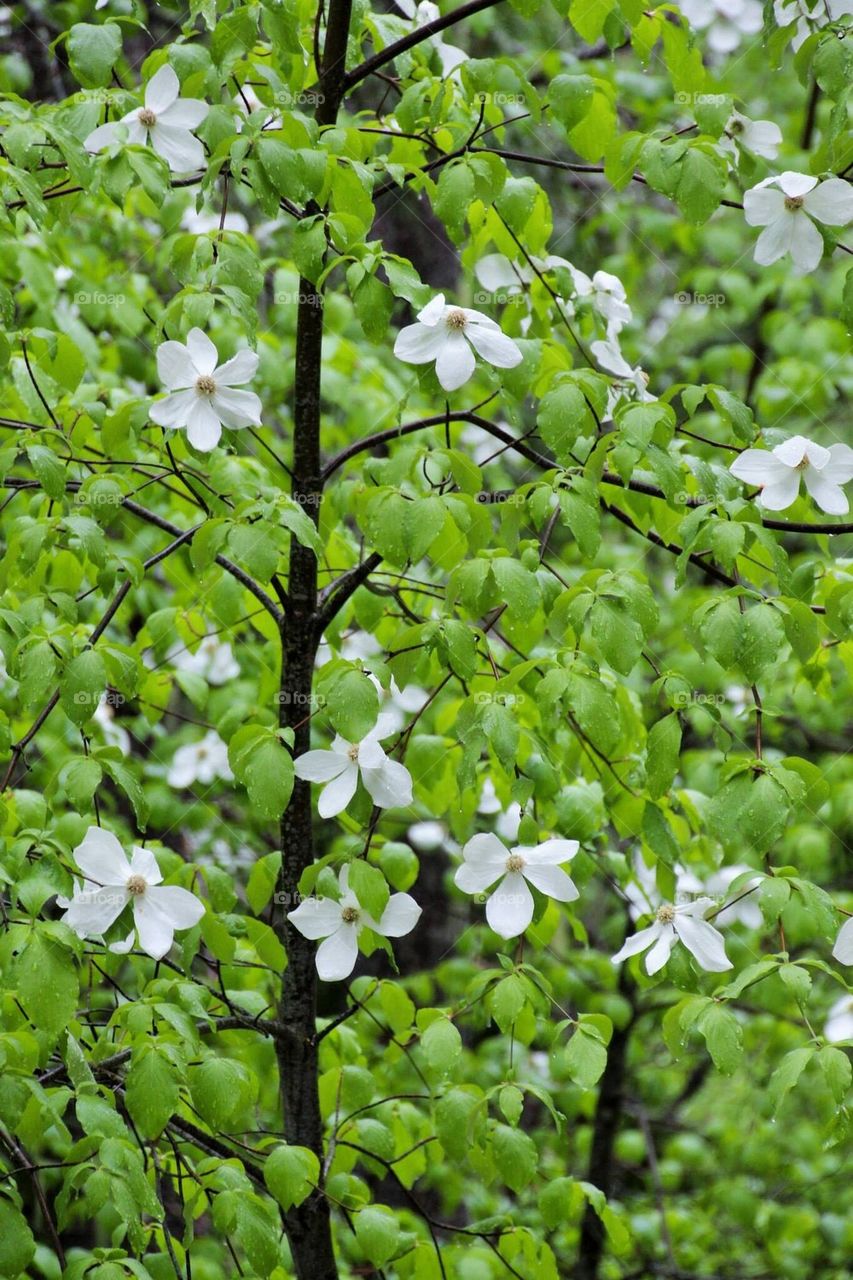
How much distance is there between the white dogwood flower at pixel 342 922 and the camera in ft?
6.73

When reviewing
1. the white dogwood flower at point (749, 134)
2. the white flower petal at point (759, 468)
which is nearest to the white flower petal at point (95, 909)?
the white flower petal at point (759, 468)

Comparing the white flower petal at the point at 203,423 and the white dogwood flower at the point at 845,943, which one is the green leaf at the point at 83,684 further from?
the white dogwood flower at the point at 845,943

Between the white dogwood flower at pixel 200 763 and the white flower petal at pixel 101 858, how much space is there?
5.72 feet

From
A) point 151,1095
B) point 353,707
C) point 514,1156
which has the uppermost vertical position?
point 353,707

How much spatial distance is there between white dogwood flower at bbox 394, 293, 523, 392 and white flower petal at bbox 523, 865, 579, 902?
69 centimetres

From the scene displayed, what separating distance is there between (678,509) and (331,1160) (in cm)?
136

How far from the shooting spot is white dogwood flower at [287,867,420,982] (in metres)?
2.05

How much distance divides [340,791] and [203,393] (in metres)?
0.62

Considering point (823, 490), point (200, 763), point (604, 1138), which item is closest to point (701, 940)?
point (823, 490)

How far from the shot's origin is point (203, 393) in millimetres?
2035

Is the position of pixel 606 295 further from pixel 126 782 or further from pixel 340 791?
pixel 126 782

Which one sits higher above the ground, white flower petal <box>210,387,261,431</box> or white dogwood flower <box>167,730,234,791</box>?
white flower petal <box>210,387,261,431</box>

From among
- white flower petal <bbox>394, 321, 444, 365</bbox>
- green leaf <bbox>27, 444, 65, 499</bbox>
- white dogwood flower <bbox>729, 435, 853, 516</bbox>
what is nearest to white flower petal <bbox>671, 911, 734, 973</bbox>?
white dogwood flower <bbox>729, 435, 853, 516</bbox>

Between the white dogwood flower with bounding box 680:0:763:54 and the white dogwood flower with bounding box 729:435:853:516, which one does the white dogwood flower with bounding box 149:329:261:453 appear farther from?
the white dogwood flower with bounding box 680:0:763:54
